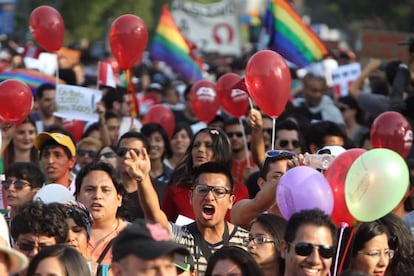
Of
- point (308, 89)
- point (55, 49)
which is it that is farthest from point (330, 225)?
point (308, 89)

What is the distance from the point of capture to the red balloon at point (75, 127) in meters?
13.5

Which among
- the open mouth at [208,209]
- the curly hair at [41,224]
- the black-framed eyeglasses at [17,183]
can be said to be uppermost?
the black-framed eyeglasses at [17,183]

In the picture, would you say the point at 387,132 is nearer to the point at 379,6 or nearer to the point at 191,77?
the point at 191,77

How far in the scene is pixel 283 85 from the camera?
9.34 m

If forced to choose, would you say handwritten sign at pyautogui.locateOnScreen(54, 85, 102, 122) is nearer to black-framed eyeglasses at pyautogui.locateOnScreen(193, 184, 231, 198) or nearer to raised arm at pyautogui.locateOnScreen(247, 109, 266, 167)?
raised arm at pyautogui.locateOnScreen(247, 109, 266, 167)

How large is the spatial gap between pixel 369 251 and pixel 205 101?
608cm

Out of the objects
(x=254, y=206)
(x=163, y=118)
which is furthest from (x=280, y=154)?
(x=163, y=118)

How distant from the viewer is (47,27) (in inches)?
491

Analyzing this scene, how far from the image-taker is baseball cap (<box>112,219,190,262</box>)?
553 cm

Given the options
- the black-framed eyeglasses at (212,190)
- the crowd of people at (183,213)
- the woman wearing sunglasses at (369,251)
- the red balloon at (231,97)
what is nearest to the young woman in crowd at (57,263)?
the crowd of people at (183,213)

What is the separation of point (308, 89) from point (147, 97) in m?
4.53

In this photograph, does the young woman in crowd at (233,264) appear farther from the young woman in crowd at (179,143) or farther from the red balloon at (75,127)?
the red balloon at (75,127)

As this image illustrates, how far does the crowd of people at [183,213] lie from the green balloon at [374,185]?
0.18 m

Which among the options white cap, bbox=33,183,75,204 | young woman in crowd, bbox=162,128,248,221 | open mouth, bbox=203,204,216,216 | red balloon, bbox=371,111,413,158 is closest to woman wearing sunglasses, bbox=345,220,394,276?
open mouth, bbox=203,204,216,216
